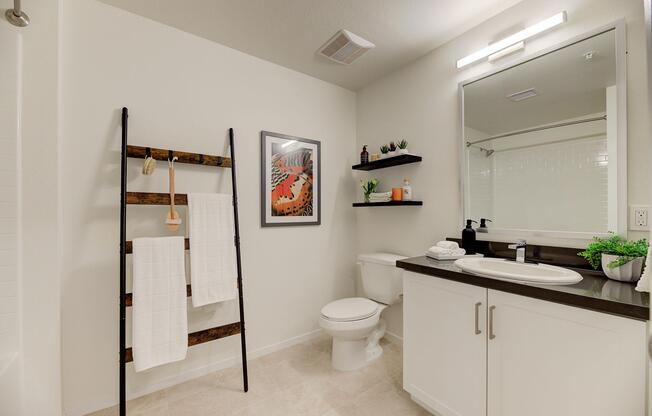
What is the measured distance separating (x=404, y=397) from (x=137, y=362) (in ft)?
5.23

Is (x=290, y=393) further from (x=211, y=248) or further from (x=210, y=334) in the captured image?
(x=211, y=248)

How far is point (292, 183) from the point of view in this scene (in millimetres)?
2484

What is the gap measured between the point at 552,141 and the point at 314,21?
1636mm

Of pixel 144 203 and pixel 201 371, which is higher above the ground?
pixel 144 203

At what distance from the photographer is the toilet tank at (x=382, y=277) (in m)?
2.23

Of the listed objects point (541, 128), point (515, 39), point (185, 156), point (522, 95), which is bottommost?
point (185, 156)

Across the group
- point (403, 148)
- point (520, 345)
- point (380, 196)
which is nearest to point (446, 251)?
point (520, 345)

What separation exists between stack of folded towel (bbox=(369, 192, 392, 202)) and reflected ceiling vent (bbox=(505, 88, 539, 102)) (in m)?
1.05

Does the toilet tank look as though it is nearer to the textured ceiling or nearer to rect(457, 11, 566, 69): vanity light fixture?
rect(457, 11, 566, 69): vanity light fixture

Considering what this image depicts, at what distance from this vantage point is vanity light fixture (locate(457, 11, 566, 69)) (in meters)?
1.55

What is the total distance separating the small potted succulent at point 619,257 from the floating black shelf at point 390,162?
1234 mm

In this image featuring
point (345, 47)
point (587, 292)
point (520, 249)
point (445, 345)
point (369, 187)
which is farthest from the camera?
point (369, 187)

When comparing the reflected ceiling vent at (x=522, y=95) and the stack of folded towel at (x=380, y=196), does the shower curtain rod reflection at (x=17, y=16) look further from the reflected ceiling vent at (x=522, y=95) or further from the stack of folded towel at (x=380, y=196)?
the reflected ceiling vent at (x=522, y=95)

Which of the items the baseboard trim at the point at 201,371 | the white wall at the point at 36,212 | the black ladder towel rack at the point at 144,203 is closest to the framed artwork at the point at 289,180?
the black ladder towel rack at the point at 144,203
